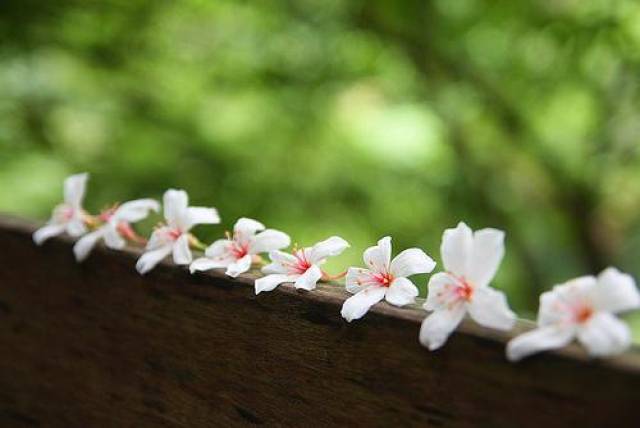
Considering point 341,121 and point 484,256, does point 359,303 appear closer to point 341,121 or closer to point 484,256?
point 484,256

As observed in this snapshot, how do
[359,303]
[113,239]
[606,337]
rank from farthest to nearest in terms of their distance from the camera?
[113,239], [359,303], [606,337]

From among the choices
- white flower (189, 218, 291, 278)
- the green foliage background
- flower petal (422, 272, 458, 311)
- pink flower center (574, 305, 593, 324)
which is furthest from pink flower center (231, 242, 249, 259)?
the green foliage background

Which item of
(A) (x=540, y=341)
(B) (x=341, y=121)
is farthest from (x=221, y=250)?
(B) (x=341, y=121)

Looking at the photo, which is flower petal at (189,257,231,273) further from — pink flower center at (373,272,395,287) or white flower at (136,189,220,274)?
pink flower center at (373,272,395,287)

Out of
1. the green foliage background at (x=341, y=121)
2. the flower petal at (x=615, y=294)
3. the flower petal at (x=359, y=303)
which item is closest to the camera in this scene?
the flower petal at (x=615, y=294)

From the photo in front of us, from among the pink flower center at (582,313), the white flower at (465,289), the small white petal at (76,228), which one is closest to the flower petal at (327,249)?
the white flower at (465,289)

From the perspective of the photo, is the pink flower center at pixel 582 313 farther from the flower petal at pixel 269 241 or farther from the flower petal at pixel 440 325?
the flower petal at pixel 269 241

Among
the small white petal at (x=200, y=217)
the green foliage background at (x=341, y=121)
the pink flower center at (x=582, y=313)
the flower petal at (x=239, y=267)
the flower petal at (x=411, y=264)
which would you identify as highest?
the green foliage background at (x=341, y=121)
